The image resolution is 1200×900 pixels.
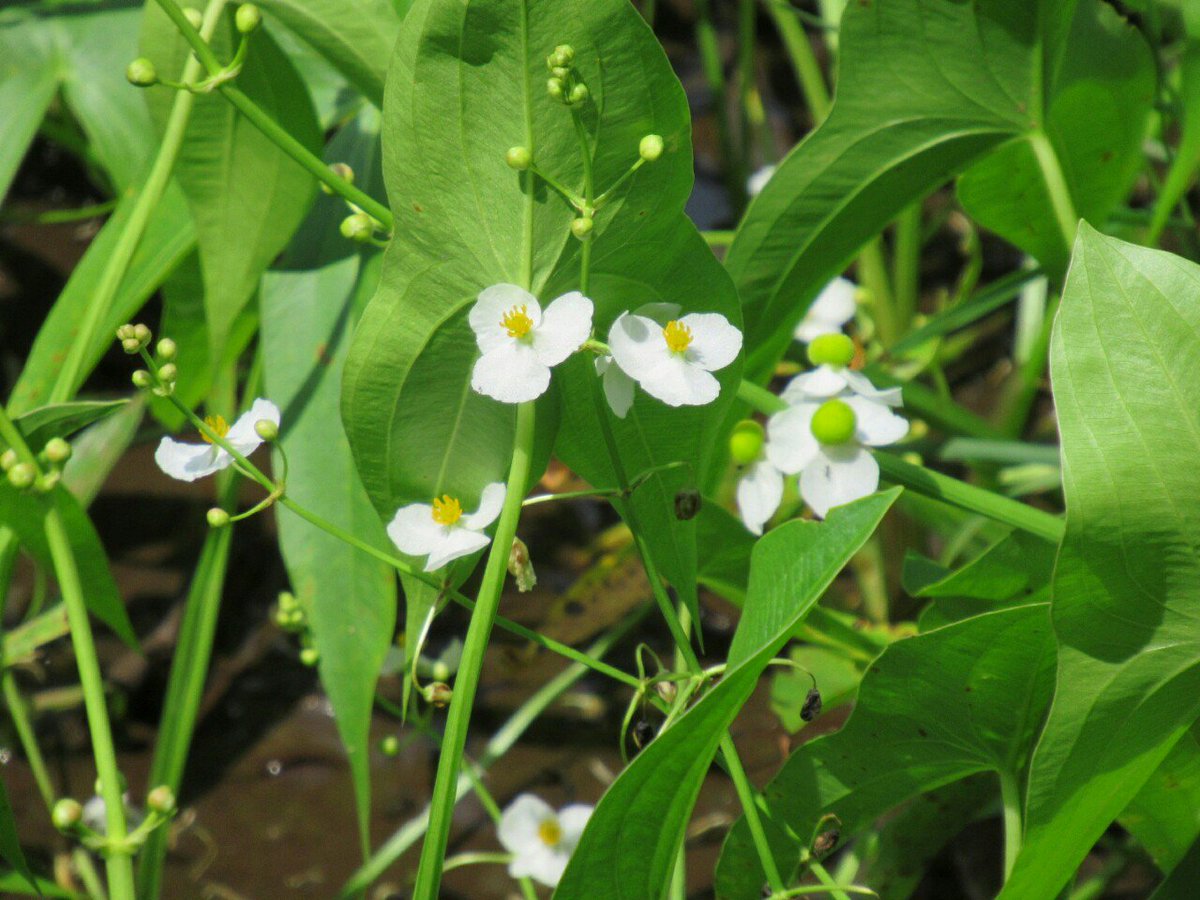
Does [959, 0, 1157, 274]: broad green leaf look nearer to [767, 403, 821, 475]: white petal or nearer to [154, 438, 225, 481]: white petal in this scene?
[767, 403, 821, 475]: white petal

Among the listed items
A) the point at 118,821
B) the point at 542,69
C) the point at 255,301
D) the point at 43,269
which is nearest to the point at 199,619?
the point at 255,301

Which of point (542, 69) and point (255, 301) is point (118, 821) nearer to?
point (542, 69)

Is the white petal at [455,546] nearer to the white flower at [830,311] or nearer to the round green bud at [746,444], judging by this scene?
the round green bud at [746,444]

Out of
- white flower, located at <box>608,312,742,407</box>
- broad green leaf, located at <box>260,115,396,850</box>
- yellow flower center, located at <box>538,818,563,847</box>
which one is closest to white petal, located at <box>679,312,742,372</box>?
white flower, located at <box>608,312,742,407</box>

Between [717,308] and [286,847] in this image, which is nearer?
[717,308]

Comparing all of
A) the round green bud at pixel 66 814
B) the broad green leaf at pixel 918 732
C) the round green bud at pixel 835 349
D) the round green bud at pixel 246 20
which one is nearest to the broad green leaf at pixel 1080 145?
the round green bud at pixel 835 349

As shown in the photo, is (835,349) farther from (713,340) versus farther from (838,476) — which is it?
(713,340)
